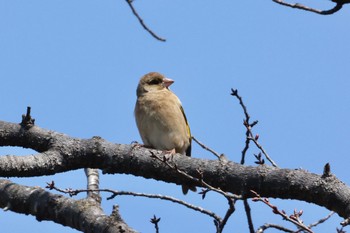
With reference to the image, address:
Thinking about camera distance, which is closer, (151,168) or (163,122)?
(151,168)

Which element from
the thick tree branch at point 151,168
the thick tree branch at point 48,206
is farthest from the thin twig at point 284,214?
the thick tree branch at point 48,206

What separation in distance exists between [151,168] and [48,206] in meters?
0.67

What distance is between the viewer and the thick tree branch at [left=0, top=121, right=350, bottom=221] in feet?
12.6

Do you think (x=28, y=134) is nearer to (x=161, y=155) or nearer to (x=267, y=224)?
(x=161, y=155)

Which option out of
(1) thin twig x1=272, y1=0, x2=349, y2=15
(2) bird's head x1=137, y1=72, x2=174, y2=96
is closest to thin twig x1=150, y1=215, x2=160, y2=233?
(1) thin twig x1=272, y1=0, x2=349, y2=15

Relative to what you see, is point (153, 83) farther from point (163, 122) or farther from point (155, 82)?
point (163, 122)

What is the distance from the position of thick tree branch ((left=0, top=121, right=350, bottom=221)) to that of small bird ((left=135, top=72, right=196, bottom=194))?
2.39 metres

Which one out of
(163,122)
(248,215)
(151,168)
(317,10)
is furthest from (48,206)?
(163,122)

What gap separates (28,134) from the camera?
13.9 ft

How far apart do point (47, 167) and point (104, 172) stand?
368 millimetres

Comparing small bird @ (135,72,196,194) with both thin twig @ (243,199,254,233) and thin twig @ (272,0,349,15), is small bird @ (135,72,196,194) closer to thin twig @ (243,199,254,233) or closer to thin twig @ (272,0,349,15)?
thin twig @ (243,199,254,233)

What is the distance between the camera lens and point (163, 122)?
6781 mm

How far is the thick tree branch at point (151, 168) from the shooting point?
12.6 feet

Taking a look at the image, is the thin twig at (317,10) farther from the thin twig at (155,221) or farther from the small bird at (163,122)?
the small bird at (163,122)
